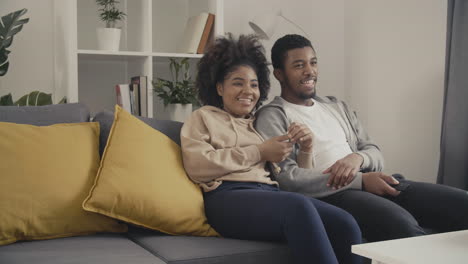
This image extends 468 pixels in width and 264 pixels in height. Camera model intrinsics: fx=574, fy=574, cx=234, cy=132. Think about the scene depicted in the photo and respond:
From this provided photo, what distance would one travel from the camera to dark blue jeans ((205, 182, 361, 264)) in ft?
5.36

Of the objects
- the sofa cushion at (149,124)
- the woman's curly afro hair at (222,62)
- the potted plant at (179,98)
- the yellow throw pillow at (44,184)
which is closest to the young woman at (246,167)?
the woman's curly afro hair at (222,62)

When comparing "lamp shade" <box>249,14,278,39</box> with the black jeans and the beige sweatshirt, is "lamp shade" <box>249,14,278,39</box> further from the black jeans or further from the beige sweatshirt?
the black jeans

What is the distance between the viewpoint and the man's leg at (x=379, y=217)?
1886 millimetres

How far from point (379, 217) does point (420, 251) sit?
523 mm

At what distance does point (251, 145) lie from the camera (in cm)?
206

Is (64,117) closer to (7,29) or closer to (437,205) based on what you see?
(7,29)

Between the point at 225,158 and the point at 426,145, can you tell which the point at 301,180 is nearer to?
the point at 225,158

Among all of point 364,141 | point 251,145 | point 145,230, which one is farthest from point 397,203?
point 145,230

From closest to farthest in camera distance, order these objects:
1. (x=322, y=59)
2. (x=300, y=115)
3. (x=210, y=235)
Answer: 1. (x=210, y=235)
2. (x=300, y=115)
3. (x=322, y=59)

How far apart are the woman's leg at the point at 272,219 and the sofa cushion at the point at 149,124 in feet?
1.03

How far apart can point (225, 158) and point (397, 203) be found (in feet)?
2.34

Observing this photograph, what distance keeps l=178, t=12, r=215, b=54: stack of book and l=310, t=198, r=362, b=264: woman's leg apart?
141 cm

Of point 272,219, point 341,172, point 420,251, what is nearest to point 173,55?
point 341,172

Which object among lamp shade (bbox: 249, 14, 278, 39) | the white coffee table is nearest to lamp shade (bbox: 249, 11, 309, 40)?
lamp shade (bbox: 249, 14, 278, 39)
